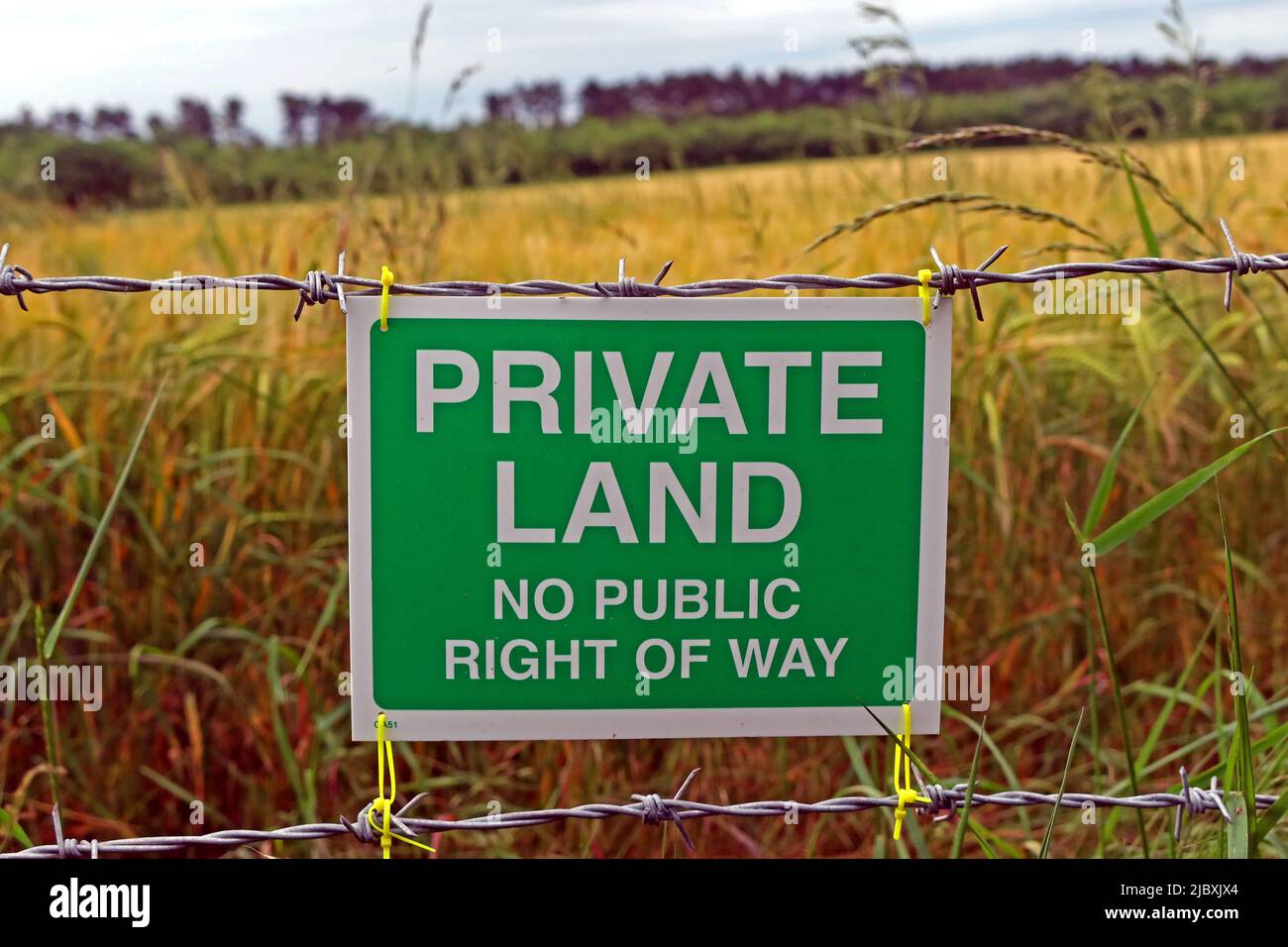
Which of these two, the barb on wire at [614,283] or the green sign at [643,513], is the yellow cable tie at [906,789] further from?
the barb on wire at [614,283]

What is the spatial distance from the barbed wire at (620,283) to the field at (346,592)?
0.81 ft

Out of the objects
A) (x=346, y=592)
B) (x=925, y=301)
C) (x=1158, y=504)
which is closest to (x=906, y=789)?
(x=1158, y=504)

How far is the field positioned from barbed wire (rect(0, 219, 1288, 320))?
0.25 meters

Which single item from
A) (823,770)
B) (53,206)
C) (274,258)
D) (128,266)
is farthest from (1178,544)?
(53,206)

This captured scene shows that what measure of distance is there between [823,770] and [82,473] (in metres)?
1.47

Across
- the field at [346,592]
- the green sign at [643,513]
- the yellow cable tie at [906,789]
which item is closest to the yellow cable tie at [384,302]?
the green sign at [643,513]

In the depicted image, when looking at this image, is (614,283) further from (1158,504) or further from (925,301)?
(1158,504)

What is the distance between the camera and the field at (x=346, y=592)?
6.41 ft

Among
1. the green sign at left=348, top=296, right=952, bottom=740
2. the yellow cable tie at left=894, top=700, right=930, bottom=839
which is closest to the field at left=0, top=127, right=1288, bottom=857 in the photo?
the yellow cable tie at left=894, top=700, right=930, bottom=839

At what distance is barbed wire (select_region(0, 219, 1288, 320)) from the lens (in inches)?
46.8

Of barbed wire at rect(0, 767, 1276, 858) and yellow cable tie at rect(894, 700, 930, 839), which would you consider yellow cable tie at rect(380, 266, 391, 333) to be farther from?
yellow cable tie at rect(894, 700, 930, 839)

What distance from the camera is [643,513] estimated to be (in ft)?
3.98

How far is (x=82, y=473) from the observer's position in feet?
7.29
